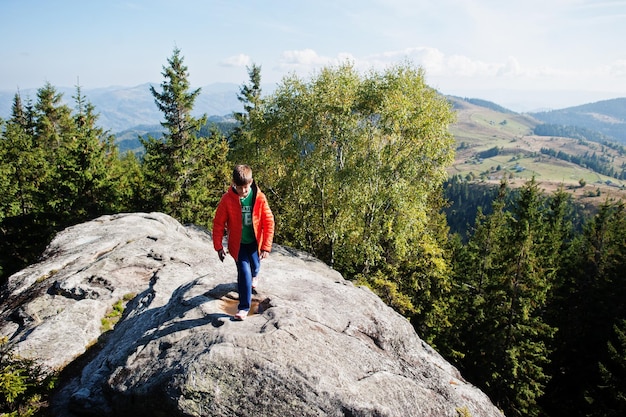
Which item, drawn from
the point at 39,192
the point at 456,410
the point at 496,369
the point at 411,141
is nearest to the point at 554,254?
the point at 496,369

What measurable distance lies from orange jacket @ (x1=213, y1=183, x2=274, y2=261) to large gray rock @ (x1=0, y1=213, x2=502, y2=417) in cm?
194

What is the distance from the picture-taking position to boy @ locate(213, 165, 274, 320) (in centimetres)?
962

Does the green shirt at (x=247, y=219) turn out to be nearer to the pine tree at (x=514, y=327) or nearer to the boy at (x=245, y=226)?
the boy at (x=245, y=226)

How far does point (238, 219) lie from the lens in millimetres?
9680

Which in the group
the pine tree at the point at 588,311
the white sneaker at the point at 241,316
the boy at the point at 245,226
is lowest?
the pine tree at the point at 588,311

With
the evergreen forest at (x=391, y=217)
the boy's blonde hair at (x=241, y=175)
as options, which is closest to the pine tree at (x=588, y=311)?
the evergreen forest at (x=391, y=217)

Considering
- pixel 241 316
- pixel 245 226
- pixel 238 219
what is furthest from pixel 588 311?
pixel 238 219

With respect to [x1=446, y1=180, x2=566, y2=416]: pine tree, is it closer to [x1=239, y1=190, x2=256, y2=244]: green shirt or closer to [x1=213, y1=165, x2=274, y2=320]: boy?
[x1=213, y1=165, x2=274, y2=320]: boy

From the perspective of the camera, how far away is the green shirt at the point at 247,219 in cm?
962

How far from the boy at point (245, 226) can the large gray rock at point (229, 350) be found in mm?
1046

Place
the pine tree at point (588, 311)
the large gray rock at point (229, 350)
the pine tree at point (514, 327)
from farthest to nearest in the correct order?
the pine tree at point (588, 311) → the pine tree at point (514, 327) → the large gray rock at point (229, 350)

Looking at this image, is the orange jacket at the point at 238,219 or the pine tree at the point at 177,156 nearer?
the orange jacket at the point at 238,219

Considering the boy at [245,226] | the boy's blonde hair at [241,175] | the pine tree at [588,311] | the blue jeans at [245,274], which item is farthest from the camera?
the pine tree at [588,311]

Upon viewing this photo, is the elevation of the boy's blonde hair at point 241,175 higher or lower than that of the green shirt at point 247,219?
higher
